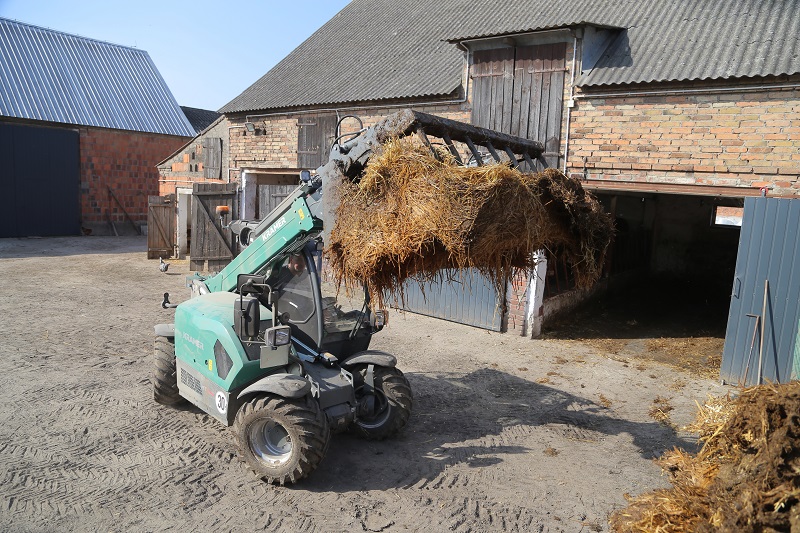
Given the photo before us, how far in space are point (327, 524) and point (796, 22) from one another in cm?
1056

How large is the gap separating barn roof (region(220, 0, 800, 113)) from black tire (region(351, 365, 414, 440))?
6.53 metres

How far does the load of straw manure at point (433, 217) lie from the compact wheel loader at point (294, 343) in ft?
0.82

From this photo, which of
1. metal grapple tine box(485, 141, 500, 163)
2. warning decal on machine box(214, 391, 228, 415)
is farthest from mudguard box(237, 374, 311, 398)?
metal grapple tine box(485, 141, 500, 163)

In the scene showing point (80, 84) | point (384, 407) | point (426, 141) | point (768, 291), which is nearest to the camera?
point (426, 141)

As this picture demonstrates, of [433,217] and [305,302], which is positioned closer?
[433,217]

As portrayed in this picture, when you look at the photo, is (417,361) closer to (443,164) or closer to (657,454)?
(657,454)

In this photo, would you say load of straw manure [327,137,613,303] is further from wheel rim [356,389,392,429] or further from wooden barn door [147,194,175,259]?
wooden barn door [147,194,175,259]

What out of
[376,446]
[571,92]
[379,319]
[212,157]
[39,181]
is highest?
[571,92]

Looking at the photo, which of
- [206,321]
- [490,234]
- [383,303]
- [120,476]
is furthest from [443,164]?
[120,476]

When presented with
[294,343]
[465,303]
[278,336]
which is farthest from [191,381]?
[465,303]

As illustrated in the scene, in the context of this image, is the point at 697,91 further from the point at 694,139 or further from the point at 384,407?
the point at 384,407

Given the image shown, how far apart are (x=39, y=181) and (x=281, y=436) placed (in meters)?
20.1

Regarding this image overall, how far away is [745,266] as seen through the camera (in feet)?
26.5

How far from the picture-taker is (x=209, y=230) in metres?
15.3
